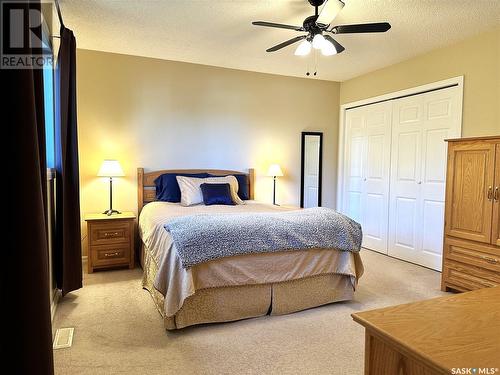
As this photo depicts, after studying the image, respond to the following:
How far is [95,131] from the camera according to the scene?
13.7ft

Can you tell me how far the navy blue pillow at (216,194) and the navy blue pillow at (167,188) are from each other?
0.34m

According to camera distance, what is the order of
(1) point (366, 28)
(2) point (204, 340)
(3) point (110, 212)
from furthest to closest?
(3) point (110, 212)
(1) point (366, 28)
(2) point (204, 340)

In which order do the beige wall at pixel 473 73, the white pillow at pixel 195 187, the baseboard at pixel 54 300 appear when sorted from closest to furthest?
the baseboard at pixel 54 300
the beige wall at pixel 473 73
the white pillow at pixel 195 187

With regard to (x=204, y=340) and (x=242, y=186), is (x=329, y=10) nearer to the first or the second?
(x=204, y=340)

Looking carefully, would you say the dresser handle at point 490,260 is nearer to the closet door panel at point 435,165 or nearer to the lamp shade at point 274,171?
the closet door panel at point 435,165

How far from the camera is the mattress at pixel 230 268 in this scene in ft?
7.92

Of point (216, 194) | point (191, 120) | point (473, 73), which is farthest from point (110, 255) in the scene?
point (473, 73)

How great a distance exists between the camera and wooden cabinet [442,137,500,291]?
2.96 metres

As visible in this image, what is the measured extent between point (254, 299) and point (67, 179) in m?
1.86

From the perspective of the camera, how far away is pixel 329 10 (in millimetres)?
2471

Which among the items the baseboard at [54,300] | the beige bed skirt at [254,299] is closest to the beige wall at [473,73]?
the beige bed skirt at [254,299]

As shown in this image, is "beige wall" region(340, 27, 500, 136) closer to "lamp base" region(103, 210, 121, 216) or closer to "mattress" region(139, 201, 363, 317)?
"mattress" region(139, 201, 363, 317)

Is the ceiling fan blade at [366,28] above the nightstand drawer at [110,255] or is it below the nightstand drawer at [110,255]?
above

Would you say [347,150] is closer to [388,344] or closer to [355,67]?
[355,67]
